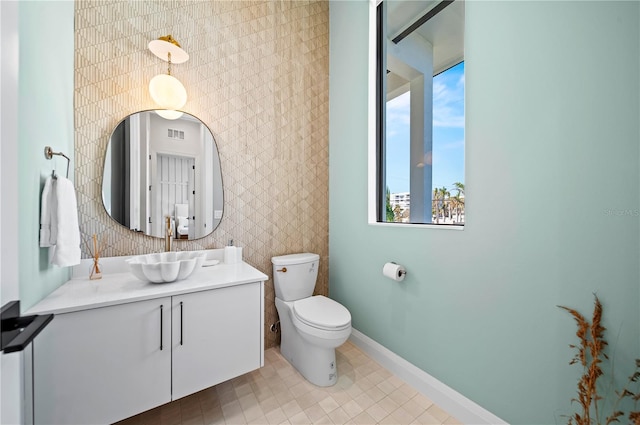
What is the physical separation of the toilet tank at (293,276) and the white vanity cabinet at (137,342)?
1.43 feet

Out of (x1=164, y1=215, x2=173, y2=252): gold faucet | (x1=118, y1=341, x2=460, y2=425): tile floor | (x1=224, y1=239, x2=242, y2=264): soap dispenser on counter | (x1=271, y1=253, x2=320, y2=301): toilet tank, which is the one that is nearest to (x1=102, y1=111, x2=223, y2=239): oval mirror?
(x1=164, y1=215, x2=173, y2=252): gold faucet

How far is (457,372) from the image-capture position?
142 cm

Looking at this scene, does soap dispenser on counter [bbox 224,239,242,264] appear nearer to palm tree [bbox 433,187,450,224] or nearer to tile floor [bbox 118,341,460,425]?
tile floor [bbox 118,341,460,425]

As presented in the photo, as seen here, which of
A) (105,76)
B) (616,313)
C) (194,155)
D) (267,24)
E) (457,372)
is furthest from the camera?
(267,24)

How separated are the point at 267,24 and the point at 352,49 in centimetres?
70

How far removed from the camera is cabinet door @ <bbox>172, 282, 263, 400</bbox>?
4.15 feet

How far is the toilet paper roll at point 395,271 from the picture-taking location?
5.39ft

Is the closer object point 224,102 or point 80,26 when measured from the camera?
point 80,26

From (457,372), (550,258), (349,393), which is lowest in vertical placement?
(349,393)

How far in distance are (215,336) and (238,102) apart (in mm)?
1568

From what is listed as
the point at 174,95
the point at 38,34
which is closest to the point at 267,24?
the point at 174,95

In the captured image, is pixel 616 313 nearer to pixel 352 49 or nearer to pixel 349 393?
pixel 349 393

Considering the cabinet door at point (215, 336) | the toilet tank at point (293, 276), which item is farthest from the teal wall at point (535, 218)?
the cabinet door at point (215, 336)

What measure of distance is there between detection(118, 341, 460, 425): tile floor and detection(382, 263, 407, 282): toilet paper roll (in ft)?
2.24
